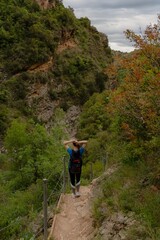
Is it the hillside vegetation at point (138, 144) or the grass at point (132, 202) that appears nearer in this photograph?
the grass at point (132, 202)

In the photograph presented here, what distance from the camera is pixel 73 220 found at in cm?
909

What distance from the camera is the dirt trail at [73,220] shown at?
8.12 m

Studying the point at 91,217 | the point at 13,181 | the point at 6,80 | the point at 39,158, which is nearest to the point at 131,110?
the point at 91,217

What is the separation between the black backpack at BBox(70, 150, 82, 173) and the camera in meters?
9.88

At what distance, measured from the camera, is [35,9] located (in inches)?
2201

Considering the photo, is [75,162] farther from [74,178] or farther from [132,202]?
[132,202]

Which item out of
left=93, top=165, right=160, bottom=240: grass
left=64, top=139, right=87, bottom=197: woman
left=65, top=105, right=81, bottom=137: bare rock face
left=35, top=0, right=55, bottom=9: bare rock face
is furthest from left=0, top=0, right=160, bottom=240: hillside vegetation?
left=64, top=139, right=87, bottom=197: woman

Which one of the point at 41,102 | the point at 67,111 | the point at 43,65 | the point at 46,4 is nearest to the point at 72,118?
the point at 67,111

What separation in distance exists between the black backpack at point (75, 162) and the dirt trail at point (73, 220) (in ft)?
2.68

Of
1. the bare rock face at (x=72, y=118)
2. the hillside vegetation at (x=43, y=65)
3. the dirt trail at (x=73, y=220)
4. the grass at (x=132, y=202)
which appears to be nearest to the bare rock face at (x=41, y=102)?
the hillside vegetation at (x=43, y=65)

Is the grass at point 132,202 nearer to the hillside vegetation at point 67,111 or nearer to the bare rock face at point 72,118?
the hillside vegetation at point 67,111

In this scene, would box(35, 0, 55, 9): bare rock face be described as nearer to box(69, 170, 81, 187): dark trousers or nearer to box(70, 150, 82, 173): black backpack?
box(69, 170, 81, 187): dark trousers

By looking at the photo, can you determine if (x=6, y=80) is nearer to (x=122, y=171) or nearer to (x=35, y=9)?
(x=35, y=9)

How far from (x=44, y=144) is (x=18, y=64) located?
30306 mm
